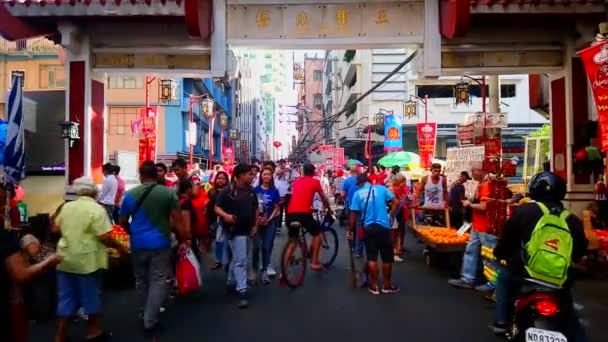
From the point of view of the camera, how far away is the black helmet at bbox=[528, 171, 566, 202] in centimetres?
451

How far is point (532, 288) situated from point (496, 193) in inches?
152

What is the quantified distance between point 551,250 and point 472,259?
14.5 ft

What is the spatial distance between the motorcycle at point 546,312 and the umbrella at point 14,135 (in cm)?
599

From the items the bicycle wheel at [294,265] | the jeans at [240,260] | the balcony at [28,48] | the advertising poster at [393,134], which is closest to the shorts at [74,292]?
the jeans at [240,260]

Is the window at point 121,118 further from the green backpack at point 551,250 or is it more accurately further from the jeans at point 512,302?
the green backpack at point 551,250

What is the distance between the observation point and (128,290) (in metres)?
8.83

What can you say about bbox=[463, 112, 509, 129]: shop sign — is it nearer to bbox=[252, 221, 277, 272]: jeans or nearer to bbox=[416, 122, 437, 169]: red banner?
bbox=[252, 221, 277, 272]: jeans

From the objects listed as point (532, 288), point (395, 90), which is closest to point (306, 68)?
point (395, 90)

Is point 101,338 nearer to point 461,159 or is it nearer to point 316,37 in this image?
point 316,37

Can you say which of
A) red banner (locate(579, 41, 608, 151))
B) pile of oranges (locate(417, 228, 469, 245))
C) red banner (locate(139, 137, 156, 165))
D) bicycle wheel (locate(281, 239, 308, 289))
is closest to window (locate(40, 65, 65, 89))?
red banner (locate(139, 137, 156, 165))

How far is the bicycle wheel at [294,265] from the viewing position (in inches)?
347

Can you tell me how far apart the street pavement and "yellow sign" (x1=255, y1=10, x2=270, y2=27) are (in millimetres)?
5057

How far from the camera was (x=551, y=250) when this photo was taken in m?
4.24

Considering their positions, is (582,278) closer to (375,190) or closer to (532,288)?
(375,190)
